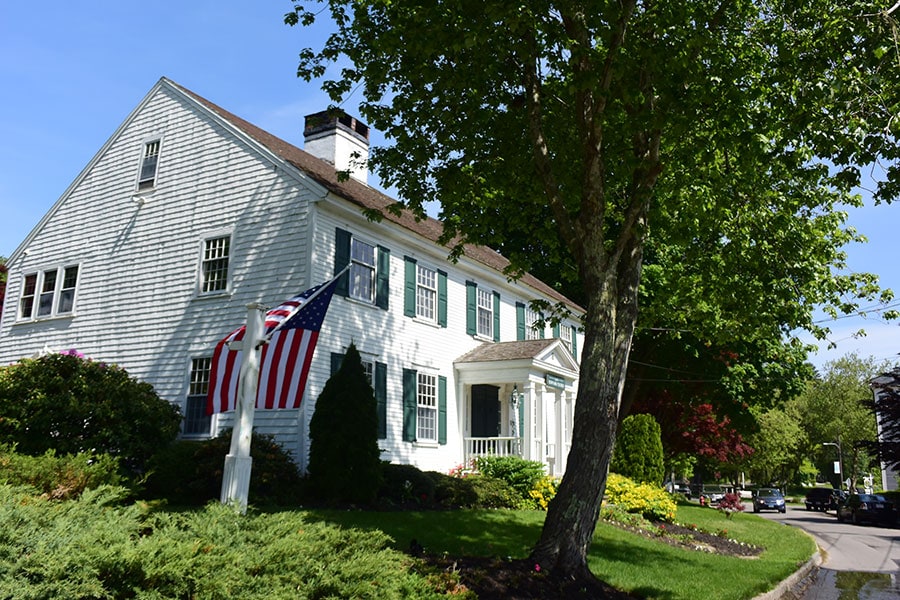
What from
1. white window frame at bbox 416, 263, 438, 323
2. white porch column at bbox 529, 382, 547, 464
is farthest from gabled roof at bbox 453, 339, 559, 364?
white window frame at bbox 416, 263, 438, 323

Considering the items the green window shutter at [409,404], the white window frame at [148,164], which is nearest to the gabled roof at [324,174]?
the white window frame at [148,164]

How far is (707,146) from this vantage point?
10.3 metres

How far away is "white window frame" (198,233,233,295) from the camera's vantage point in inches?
689

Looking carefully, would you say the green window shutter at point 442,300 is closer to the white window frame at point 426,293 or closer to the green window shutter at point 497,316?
the white window frame at point 426,293

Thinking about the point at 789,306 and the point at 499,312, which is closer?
the point at 789,306

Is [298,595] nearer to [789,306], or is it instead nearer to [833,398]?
[789,306]

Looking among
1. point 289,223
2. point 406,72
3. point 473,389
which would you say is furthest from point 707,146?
point 473,389

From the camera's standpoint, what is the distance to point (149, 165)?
19.9 metres

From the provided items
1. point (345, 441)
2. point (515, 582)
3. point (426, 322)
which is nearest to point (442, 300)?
point (426, 322)

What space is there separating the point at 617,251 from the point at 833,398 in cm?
6428

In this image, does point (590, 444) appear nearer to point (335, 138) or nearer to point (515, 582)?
point (515, 582)

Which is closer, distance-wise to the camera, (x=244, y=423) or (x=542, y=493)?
(x=244, y=423)

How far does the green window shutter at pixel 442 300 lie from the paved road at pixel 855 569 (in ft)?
35.5

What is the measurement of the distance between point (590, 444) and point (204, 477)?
799 centimetres
